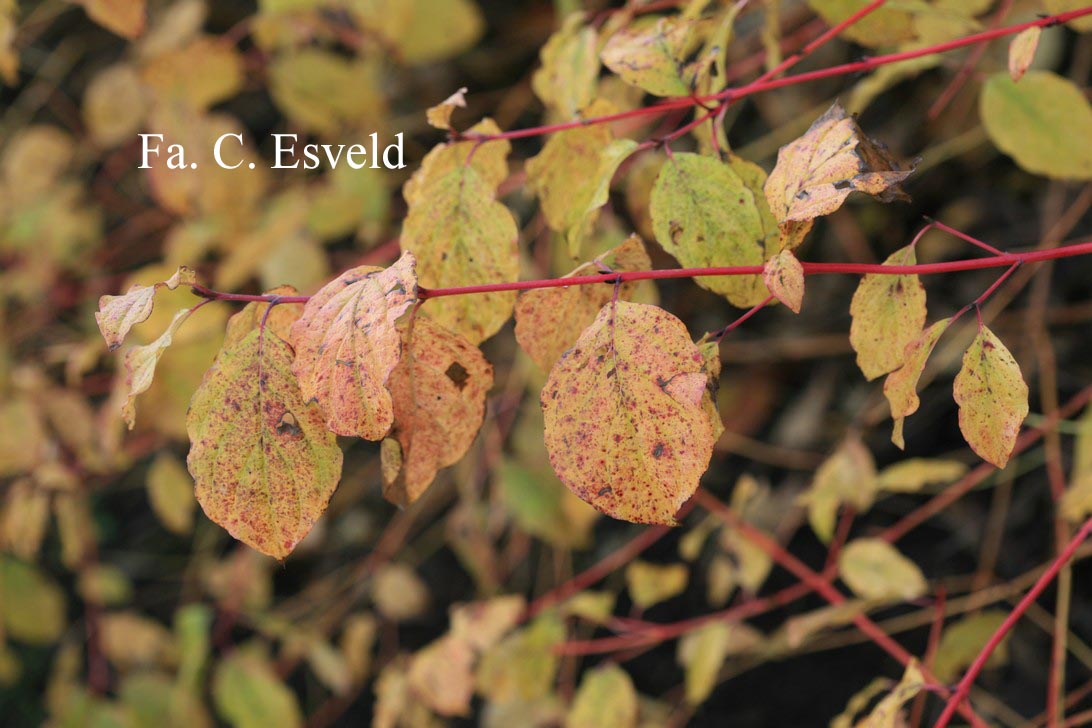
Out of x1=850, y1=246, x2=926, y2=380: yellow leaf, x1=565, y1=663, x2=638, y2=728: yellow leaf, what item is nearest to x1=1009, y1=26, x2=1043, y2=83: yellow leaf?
x1=850, y1=246, x2=926, y2=380: yellow leaf

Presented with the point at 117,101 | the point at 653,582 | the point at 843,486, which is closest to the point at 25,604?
the point at 117,101

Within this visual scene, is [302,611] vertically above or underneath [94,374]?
underneath

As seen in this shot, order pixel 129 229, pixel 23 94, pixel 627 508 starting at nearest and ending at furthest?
pixel 627 508 < pixel 129 229 < pixel 23 94

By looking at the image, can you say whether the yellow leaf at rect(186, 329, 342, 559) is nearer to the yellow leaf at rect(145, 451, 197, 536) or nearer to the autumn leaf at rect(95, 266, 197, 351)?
Result: the autumn leaf at rect(95, 266, 197, 351)

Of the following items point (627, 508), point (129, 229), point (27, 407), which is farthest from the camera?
point (129, 229)

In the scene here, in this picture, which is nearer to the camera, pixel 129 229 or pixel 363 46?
pixel 363 46

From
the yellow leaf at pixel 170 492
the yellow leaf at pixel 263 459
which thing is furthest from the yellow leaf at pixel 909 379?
the yellow leaf at pixel 170 492

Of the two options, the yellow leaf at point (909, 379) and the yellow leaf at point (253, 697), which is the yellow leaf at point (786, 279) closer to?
the yellow leaf at point (909, 379)

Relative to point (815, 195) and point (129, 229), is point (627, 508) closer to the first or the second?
point (815, 195)

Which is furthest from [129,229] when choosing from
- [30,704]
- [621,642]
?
[621,642]
